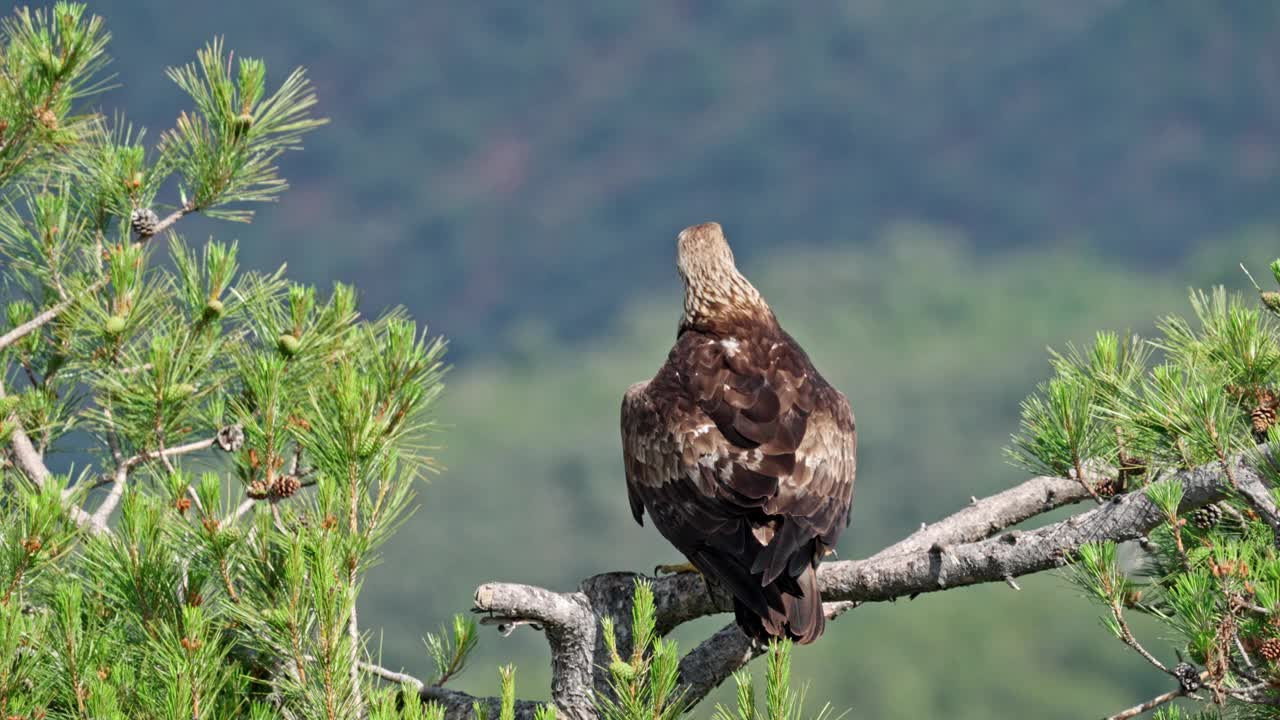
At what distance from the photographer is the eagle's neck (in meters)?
6.63

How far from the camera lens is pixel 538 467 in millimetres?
59156

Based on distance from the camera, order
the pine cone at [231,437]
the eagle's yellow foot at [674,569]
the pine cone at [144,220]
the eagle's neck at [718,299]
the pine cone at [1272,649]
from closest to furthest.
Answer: the pine cone at [1272,649] → the pine cone at [231,437] → the eagle's yellow foot at [674,569] → the pine cone at [144,220] → the eagle's neck at [718,299]

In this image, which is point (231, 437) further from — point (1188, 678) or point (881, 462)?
point (881, 462)

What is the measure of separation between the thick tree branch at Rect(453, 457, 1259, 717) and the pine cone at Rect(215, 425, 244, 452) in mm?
1122

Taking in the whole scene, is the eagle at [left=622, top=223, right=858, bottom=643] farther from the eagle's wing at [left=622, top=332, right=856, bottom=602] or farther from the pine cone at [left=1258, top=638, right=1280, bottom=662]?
the pine cone at [left=1258, top=638, right=1280, bottom=662]

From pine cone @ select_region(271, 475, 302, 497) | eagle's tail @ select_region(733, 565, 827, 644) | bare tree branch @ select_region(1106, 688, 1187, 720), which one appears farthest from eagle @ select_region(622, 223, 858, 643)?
pine cone @ select_region(271, 475, 302, 497)

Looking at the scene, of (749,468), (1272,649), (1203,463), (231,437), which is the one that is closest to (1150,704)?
(1272,649)

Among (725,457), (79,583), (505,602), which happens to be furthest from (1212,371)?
(79,583)

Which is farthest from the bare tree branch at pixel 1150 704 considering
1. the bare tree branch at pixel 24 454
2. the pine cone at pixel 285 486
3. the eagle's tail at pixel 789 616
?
the bare tree branch at pixel 24 454

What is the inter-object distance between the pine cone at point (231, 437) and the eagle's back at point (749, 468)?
1.49 meters

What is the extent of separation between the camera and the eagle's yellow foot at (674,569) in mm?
5211

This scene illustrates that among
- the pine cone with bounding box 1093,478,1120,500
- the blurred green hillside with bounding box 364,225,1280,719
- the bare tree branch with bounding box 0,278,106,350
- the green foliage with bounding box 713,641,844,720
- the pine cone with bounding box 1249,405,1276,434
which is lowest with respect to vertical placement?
the green foliage with bounding box 713,641,844,720

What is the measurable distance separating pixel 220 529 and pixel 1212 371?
2818 mm

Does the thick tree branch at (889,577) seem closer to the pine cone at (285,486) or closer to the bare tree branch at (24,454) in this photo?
the pine cone at (285,486)
